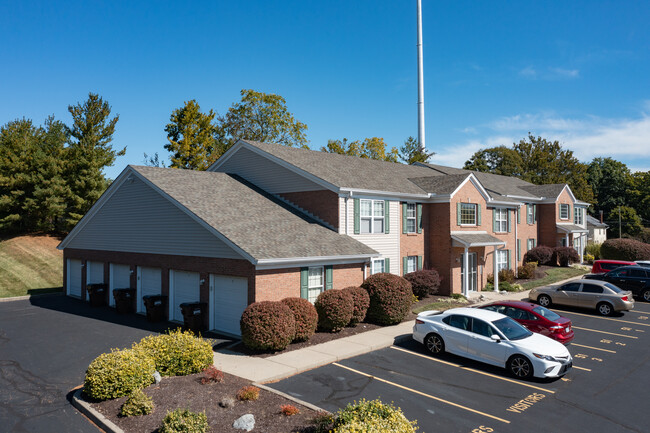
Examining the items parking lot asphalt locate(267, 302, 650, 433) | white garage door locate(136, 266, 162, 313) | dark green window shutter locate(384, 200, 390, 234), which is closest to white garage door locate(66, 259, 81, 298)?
white garage door locate(136, 266, 162, 313)

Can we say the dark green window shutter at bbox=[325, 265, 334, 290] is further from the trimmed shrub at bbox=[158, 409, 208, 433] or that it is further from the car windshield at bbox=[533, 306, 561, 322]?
the trimmed shrub at bbox=[158, 409, 208, 433]

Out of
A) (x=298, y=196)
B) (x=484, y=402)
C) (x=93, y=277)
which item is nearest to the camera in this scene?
(x=484, y=402)

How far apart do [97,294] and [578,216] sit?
151 feet

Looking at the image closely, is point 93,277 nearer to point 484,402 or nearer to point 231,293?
point 231,293

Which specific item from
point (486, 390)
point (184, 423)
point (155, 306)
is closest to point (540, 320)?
point (486, 390)

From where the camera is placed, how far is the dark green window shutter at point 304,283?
1784 centimetres

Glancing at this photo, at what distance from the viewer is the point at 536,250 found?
38.4 metres

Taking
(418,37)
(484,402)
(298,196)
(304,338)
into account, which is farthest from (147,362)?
(418,37)

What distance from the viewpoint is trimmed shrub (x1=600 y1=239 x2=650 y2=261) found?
38.4 m

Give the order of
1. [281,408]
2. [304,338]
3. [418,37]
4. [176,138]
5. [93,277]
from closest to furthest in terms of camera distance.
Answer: [281,408] → [304,338] → [93,277] → [176,138] → [418,37]

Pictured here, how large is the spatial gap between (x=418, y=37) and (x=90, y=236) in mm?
50976

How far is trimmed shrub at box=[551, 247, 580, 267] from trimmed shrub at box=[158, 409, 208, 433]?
126 feet

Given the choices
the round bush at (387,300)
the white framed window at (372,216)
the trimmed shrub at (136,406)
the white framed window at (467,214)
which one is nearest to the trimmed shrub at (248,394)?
the trimmed shrub at (136,406)

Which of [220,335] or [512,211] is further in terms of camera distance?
[512,211]
